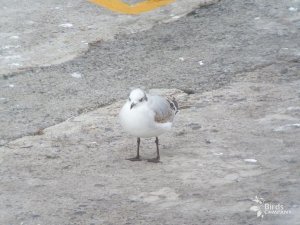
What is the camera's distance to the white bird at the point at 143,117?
5.91 meters

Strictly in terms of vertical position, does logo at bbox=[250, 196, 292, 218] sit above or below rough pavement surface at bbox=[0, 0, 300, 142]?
above

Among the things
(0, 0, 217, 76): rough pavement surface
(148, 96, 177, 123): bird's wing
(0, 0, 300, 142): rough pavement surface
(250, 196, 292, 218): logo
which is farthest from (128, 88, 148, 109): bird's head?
(0, 0, 217, 76): rough pavement surface

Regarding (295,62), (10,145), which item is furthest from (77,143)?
(295,62)

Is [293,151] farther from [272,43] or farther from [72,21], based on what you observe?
[72,21]

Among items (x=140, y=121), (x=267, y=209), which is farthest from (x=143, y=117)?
(x=267, y=209)

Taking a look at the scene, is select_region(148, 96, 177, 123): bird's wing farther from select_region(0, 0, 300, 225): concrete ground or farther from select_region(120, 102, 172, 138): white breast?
select_region(0, 0, 300, 225): concrete ground

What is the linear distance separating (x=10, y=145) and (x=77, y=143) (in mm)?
536

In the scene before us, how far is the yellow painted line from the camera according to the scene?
9.53m

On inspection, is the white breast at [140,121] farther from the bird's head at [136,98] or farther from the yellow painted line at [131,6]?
the yellow painted line at [131,6]

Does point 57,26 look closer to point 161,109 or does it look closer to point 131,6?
point 131,6

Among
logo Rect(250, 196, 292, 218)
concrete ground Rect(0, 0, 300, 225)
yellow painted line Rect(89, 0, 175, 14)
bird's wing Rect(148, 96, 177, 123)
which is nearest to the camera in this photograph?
logo Rect(250, 196, 292, 218)

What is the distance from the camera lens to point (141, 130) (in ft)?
19.4

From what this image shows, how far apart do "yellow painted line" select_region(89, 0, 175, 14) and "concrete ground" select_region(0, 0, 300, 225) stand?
59cm

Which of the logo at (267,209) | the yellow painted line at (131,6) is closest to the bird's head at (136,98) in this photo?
the logo at (267,209)
